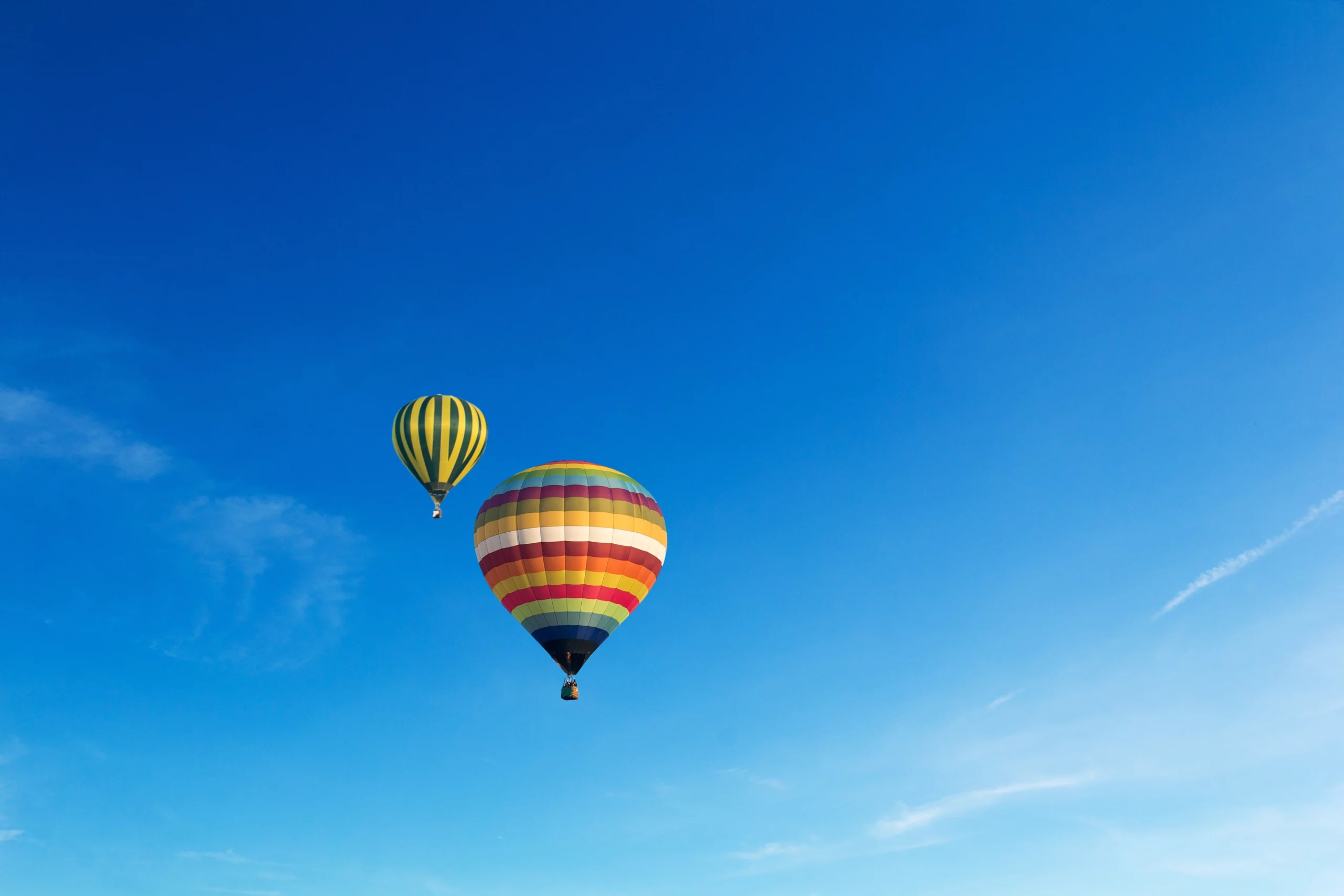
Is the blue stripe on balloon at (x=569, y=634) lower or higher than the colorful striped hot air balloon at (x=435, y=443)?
lower

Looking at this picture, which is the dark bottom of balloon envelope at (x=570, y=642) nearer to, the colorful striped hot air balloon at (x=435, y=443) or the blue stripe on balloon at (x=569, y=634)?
the blue stripe on balloon at (x=569, y=634)

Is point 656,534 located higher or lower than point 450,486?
lower

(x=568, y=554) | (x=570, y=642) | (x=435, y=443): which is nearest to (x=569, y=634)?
(x=570, y=642)

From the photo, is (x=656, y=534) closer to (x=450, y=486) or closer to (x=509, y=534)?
(x=509, y=534)

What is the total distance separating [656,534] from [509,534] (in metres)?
7.12

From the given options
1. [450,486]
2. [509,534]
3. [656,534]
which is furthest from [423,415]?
[656,534]

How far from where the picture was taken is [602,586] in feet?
190

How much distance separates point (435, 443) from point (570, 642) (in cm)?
1295

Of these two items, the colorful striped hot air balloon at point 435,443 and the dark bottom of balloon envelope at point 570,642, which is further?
the colorful striped hot air balloon at point 435,443

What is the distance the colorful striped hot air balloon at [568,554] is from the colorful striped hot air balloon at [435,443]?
517cm

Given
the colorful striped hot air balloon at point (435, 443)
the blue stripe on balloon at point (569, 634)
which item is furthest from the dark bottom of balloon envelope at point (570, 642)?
the colorful striped hot air balloon at point (435, 443)

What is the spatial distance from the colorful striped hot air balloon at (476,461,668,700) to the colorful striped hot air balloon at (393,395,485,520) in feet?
17.0

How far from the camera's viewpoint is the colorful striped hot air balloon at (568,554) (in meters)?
57.6

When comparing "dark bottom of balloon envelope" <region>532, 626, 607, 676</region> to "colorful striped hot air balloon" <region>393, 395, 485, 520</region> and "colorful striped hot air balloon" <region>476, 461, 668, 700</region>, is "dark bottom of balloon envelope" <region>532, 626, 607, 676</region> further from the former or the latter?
"colorful striped hot air balloon" <region>393, 395, 485, 520</region>
